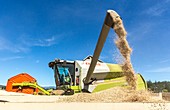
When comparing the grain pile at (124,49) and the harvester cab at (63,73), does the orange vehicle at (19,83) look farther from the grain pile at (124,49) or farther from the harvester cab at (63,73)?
the grain pile at (124,49)

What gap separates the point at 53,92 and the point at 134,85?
374cm

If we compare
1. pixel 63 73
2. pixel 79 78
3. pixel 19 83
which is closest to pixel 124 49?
pixel 79 78

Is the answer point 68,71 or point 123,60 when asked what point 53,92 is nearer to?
point 68,71

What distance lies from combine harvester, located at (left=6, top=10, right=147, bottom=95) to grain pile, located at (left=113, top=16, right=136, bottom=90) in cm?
138

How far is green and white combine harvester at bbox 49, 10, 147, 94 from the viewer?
7035mm

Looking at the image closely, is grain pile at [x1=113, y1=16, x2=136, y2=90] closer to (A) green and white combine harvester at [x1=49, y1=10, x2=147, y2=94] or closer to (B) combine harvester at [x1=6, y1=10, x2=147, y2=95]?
(B) combine harvester at [x1=6, y1=10, x2=147, y2=95]

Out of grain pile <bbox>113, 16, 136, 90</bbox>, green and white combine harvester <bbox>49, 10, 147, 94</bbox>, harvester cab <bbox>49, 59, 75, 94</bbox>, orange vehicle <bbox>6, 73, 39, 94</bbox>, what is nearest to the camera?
grain pile <bbox>113, 16, 136, 90</bbox>

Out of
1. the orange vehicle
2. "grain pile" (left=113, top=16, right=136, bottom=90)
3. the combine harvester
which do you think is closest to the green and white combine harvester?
the combine harvester

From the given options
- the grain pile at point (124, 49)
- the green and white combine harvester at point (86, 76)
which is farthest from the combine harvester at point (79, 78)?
the grain pile at point (124, 49)

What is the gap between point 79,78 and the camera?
298 inches

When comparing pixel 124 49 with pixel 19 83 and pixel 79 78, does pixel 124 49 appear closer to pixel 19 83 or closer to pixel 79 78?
pixel 79 78

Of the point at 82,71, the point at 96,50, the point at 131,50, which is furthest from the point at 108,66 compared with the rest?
the point at 131,50

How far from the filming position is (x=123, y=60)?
4.96 m

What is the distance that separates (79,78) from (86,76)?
1.48ft
